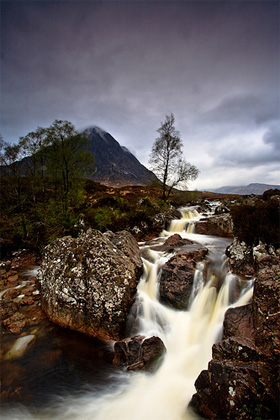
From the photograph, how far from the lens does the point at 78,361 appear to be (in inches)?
203

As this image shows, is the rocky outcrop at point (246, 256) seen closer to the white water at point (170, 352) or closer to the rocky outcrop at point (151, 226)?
the white water at point (170, 352)

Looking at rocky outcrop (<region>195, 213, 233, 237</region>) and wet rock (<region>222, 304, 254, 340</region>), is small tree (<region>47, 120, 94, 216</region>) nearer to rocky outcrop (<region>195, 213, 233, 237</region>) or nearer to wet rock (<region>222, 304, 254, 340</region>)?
rocky outcrop (<region>195, 213, 233, 237</region>)

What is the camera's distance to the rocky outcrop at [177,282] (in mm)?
6953

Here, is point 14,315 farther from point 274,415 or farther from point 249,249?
point 249,249

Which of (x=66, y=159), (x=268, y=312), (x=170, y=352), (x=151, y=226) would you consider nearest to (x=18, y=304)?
(x=170, y=352)

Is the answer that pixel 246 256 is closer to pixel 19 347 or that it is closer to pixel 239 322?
pixel 239 322

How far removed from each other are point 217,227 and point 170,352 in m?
11.0

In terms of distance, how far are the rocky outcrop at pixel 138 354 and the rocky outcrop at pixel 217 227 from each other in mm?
10998

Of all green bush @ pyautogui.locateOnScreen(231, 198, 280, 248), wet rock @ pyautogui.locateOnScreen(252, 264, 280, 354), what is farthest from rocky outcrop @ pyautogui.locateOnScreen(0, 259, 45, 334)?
green bush @ pyautogui.locateOnScreen(231, 198, 280, 248)

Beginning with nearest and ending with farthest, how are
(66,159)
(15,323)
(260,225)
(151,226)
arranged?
→ (15,323)
(260,225)
(66,159)
(151,226)

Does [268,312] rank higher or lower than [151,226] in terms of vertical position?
lower

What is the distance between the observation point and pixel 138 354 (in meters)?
5.09

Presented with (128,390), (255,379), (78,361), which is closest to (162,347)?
(128,390)

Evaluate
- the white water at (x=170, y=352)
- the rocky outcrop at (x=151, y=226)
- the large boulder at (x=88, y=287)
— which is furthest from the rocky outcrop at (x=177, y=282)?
the rocky outcrop at (x=151, y=226)
